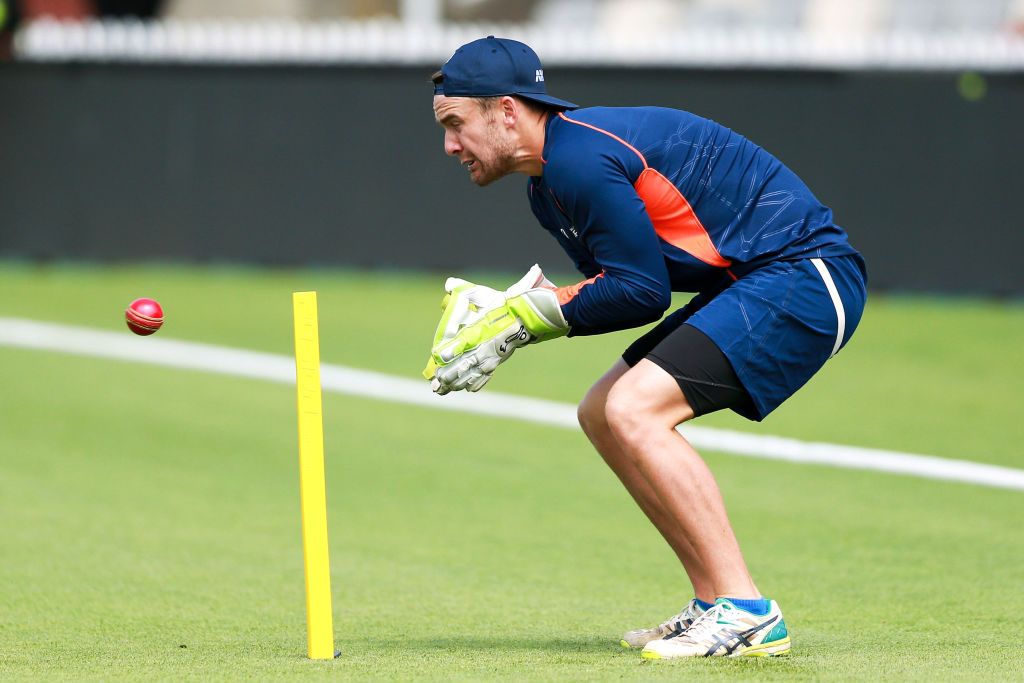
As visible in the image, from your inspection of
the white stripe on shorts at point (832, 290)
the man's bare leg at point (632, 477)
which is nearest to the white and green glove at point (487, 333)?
the man's bare leg at point (632, 477)

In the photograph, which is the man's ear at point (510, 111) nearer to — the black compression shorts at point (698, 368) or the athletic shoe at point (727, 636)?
the black compression shorts at point (698, 368)

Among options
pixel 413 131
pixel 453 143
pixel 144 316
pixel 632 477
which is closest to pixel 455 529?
pixel 632 477

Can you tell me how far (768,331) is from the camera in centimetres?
414

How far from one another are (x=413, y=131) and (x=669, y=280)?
10.1 metres

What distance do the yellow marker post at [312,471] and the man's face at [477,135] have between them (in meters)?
0.64

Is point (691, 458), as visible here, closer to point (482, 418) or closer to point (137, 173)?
point (482, 418)

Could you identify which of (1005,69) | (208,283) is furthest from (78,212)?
(1005,69)

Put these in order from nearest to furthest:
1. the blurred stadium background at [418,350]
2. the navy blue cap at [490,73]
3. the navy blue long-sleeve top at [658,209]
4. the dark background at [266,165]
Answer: the navy blue long-sleeve top at [658,209], the navy blue cap at [490,73], the blurred stadium background at [418,350], the dark background at [266,165]

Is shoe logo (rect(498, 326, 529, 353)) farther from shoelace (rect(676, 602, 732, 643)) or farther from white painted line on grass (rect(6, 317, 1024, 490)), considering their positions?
white painted line on grass (rect(6, 317, 1024, 490))

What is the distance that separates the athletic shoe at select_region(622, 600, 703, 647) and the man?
14 centimetres

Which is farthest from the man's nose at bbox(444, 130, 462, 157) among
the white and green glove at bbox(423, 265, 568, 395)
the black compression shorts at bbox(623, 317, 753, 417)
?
the black compression shorts at bbox(623, 317, 753, 417)

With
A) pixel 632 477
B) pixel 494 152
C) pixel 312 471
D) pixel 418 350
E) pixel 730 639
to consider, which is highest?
pixel 494 152

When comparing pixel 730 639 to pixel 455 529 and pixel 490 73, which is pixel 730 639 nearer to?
pixel 490 73

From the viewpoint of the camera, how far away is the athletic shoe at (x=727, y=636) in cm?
407
